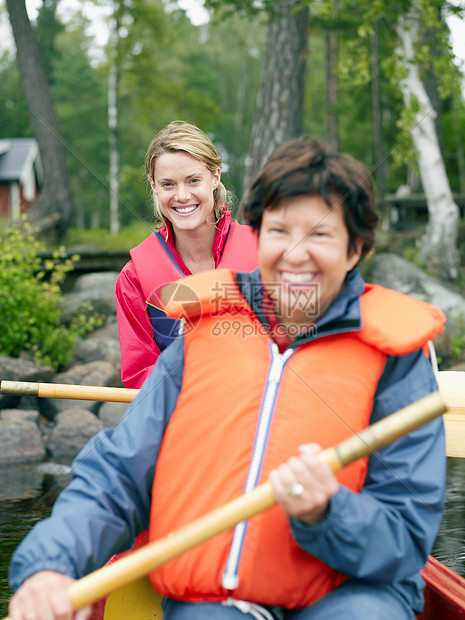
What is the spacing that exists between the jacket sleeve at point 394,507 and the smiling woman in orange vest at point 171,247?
128 centimetres

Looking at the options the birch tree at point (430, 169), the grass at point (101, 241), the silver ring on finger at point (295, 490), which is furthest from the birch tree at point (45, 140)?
the silver ring on finger at point (295, 490)

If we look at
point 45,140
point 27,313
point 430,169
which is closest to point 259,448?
point 27,313

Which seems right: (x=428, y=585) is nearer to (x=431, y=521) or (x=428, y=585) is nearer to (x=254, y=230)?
(x=431, y=521)

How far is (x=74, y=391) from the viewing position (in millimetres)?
2238

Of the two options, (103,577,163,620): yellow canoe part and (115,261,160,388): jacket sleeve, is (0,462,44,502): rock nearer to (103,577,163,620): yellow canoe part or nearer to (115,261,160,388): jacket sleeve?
(115,261,160,388): jacket sleeve

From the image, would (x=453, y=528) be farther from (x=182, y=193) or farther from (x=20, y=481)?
(x=20, y=481)

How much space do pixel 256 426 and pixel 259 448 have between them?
0.04 metres

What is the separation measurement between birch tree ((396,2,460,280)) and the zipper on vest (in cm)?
735

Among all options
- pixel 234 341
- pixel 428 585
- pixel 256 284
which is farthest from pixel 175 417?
pixel 428 585

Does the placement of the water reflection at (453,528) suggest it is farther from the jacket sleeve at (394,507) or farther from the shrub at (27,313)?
the shrub at (27,313)

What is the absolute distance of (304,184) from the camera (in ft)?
4.40

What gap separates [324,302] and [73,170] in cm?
3080

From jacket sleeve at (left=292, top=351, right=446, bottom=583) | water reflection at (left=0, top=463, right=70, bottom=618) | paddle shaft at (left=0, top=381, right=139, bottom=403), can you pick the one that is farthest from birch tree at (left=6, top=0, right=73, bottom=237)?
jacket sleeve at (left=292, top=351, right=446, bottom=583)

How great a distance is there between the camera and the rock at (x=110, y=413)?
5.14m
